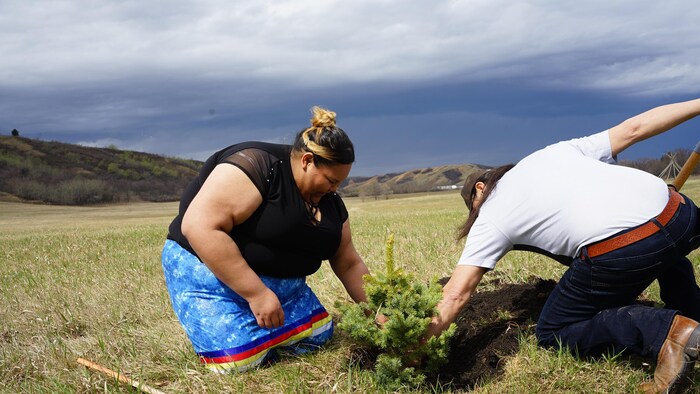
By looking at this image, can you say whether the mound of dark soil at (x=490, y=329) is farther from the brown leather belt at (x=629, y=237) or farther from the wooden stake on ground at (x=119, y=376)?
the wooden stake on ground at (x=119, y=376)

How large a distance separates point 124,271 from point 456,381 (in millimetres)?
6317

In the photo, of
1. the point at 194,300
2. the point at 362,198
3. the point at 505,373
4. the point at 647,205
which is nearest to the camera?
the point at 647,205

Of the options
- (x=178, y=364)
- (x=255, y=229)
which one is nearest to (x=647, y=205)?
(x=255, y=229)

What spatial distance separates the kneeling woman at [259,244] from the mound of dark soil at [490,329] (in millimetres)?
849

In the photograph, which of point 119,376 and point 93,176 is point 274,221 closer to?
point 119,376

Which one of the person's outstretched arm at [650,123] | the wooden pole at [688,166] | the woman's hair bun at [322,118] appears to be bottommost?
the wooden pole at [688,166]

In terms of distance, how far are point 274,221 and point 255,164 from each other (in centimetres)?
40

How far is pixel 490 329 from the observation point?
4605 mm

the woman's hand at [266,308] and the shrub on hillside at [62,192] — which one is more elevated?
the woman's hand at [266,308]

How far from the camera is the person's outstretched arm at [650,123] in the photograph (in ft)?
13.8

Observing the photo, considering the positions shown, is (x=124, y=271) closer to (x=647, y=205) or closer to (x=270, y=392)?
(x=270, y=392)

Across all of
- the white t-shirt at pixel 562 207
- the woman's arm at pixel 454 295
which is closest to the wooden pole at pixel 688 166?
the white t-shirt at pixel 562 207

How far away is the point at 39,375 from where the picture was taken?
14.5 feet

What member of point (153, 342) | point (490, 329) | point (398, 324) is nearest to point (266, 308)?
point (398, 324)
